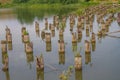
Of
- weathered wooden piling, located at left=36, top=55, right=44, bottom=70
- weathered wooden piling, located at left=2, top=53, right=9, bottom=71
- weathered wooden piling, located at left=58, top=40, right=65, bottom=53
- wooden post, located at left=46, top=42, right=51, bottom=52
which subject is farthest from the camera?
wooden post, located at left=46, top=42, right=51, bottom=52

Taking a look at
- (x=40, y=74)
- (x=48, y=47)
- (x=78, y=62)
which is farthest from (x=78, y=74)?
(x=48, y=47)

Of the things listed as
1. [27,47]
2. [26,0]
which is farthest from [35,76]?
[26,0]

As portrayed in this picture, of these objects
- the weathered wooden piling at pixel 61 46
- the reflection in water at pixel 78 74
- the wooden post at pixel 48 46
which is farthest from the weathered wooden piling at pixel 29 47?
the reflection in water at pixel 78 74

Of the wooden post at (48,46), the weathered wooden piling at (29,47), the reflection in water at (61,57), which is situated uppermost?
the weathered wooden piling at (29,47)

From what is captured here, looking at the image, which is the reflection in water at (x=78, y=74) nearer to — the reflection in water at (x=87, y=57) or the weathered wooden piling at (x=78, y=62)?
the weathered wooden piling at (x=78, y=62)

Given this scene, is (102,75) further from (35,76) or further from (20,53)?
(20,53)

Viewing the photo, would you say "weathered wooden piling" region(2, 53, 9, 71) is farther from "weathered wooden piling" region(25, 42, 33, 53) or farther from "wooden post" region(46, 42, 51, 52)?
"wooden post" region(46, 42, 51, 52)

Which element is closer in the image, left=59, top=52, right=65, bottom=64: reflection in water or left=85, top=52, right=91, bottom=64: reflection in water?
left=85, top=52, right=91, bottom=64: reflection in water

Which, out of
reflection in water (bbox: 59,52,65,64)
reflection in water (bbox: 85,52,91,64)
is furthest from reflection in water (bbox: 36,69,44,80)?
reflection in water (bbox: 85,52,91,64)

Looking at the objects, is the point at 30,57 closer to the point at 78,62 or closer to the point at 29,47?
the point at 29,47

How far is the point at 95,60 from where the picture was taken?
62.1ft

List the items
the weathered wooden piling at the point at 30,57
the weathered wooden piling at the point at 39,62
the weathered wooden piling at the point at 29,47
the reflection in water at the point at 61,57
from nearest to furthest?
the weathered wooden piling at the point at 39,62 → the reflection in water at the point at 61,57 → the weathered wooden piling at the point at 30,57 → the weathered wooden piling at the point at 29,47

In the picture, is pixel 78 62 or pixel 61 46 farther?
pixel 61 46

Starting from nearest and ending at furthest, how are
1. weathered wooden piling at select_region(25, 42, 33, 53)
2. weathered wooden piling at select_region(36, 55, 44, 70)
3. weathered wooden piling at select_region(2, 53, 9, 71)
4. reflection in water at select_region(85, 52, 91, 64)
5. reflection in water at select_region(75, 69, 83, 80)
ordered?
1. reflection in water at select_region(75, 69, 83, 80)
2. weathered wooden piling at select_region(36, 55, 44, 70)
3. weathered wooden piling at select_region(2, 53, 9, 71)
4. reflection in water at select_region(85, 52, 91, 64)
5. weathered wooden piling at select_region(25, 42, 33, 53)
